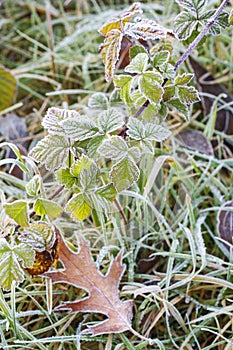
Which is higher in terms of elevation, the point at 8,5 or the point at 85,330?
the point at 8,5

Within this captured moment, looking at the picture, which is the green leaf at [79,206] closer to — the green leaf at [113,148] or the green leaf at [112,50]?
the green leaf at [113,148]

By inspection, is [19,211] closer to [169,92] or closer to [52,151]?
[52,151]

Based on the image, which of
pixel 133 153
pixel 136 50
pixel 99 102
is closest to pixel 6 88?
pixel 99 102

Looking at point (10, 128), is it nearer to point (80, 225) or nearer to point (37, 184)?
point (80, 225)

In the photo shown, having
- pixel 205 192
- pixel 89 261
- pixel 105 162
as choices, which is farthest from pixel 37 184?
pixel 205 192

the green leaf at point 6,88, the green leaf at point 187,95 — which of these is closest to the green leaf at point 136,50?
the green leaf at point 187,95

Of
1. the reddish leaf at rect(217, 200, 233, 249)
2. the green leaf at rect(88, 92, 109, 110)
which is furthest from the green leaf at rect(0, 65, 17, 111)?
the reddish leaf at rect(217, 200, 233, 249)
